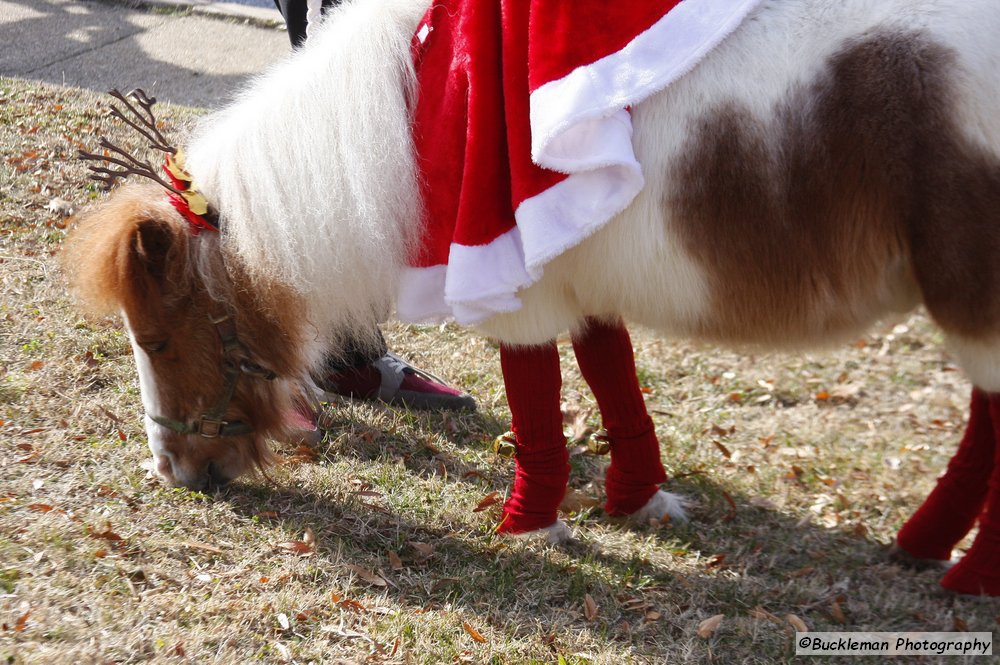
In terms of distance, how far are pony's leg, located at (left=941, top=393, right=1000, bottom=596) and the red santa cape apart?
4.36ft

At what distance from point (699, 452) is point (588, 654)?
1361 mm

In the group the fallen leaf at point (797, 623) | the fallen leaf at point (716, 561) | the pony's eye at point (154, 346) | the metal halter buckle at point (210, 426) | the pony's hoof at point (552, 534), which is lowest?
the fallen leaf at point (797, 623)

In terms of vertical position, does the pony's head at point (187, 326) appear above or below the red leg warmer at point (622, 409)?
above

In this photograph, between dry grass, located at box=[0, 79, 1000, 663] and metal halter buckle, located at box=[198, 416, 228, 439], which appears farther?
metal halter buckle, located at box=[198, 416, 228, 439]

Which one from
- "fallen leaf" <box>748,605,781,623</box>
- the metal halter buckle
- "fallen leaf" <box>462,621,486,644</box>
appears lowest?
"fallen leaf" <box>748,605,781,623</box>

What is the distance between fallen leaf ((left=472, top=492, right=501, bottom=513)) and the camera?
3.17 m

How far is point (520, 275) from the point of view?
2.29 meters

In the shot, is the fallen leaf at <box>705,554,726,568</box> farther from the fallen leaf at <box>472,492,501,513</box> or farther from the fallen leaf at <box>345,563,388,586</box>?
the fallen leaf at <box>345,563,388,586</box>

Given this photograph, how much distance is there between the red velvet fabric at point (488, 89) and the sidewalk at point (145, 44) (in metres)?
4.28

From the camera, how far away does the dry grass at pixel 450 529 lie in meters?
2.53

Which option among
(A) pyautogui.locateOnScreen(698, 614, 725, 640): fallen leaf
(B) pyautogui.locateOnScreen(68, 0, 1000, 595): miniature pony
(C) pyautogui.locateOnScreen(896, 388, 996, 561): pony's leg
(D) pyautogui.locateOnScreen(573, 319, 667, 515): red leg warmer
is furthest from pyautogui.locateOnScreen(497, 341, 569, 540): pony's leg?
(C) pyautogui.locateOnScreen(896, 388, 996, 561): pony's leg

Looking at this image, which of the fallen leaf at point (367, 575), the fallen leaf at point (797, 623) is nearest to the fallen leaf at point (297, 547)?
the fallen leaf at point (367, 575)

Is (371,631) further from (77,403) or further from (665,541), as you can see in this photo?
Result: (77,403)

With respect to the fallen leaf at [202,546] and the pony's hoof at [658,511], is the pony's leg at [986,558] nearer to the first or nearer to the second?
the pony's hoof at [658,511]
